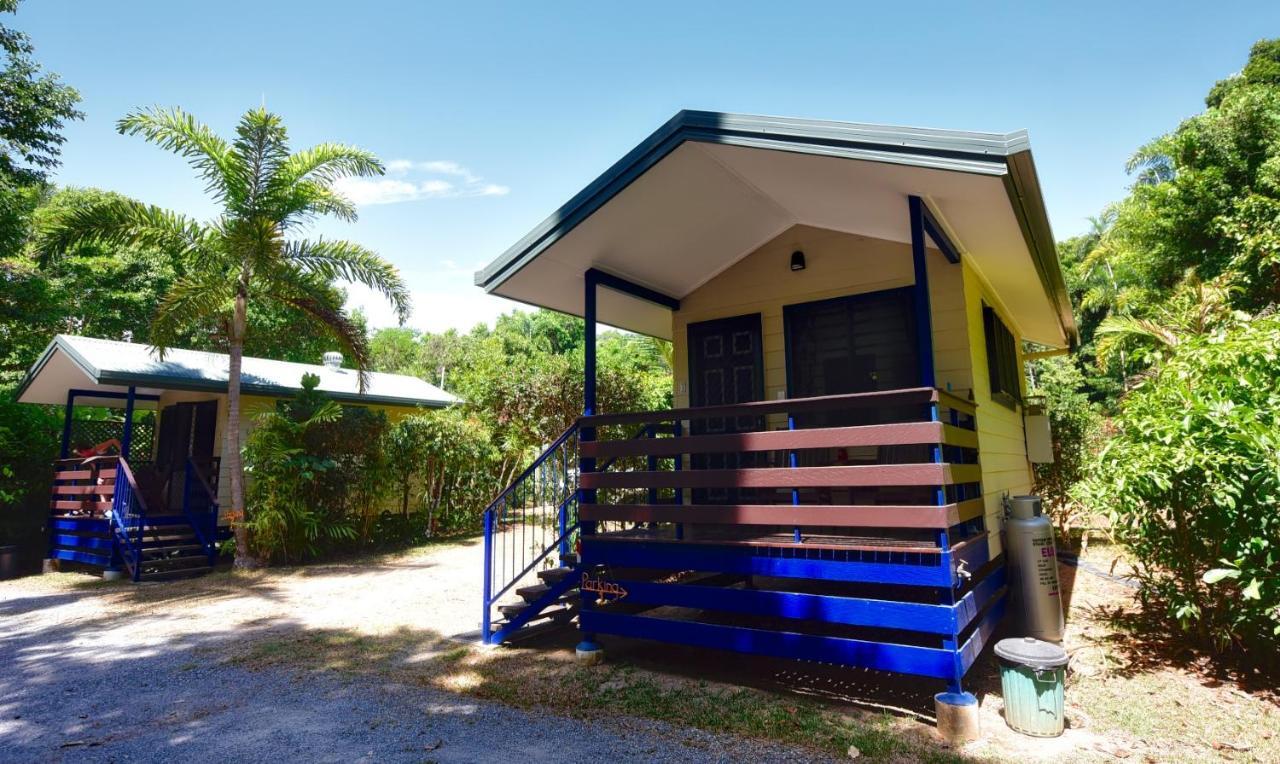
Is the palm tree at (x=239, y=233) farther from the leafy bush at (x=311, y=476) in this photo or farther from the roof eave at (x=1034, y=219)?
the roof eave at (x=1034, y=219)

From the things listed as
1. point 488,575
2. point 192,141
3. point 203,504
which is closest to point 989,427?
point 488,575

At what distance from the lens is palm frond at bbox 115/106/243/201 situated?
29.1ft

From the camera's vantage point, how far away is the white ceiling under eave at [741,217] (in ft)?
14.2

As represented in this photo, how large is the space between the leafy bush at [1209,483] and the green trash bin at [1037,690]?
1145 mm

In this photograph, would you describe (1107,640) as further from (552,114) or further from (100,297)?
(100,297)

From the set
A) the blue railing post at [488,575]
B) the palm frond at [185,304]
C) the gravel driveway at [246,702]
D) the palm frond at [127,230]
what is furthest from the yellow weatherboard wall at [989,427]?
the palm frond at [127,230]

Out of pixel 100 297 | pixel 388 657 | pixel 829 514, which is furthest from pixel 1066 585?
pixel 100 297

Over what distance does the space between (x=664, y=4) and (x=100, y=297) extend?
20063 mm

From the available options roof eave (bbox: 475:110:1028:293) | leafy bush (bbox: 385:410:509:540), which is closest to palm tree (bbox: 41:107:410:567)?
leafy bush (bbox: 385:410:509:540)

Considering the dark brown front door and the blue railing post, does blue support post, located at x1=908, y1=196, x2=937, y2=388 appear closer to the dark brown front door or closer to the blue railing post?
the dark brown front door

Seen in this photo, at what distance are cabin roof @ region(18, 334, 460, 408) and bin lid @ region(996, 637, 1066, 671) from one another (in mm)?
10422

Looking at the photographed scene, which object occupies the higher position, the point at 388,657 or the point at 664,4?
the point at 664,4

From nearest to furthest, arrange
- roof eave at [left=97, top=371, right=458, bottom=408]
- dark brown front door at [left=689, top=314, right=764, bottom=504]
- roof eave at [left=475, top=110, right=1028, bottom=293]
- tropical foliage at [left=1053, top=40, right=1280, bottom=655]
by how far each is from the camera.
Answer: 1. roof eave at [left=475, top=110, right=1028, bottom=293]
2. tropical foliage at [left=1053, top=40, right=1280, bottom=655]
3. dark brown front door at [left=689, top=314, right=764, bottom=504]
4. roof eave at [left=97, top=371, right=458, bottom=408]

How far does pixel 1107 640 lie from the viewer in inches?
204
